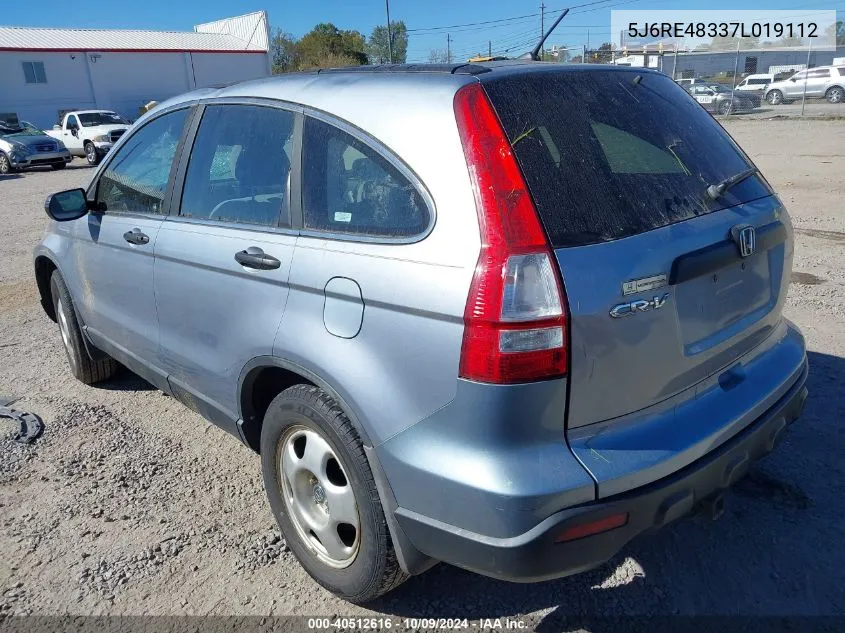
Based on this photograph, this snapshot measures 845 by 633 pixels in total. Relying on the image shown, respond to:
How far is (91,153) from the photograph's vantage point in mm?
25109

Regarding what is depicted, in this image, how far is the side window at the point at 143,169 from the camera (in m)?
3.42

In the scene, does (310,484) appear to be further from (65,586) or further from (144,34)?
(144,34)

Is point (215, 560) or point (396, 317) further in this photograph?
point (215, 560)

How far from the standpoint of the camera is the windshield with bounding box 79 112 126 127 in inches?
1005

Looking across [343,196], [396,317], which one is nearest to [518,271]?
[396,317]

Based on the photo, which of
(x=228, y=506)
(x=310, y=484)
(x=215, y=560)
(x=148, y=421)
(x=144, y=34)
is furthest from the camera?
(x=144, y=34)

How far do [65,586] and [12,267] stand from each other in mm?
6978

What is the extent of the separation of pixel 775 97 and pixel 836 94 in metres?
2.67

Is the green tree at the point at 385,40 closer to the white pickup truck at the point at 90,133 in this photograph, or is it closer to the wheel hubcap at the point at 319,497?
the white pickup truck at the point at 90,133

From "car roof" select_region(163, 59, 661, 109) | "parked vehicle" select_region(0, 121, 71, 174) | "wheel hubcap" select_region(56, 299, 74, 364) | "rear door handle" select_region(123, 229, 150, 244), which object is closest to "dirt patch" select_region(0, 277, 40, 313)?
"wheel hubcap" select_region(56, 299, 74, 364)

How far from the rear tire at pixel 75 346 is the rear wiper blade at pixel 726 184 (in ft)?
12.6

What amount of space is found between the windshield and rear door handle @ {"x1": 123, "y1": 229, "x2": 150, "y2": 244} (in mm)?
25256

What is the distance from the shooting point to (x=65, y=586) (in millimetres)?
2791

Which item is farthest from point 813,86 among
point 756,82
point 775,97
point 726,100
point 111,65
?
point 111,65
